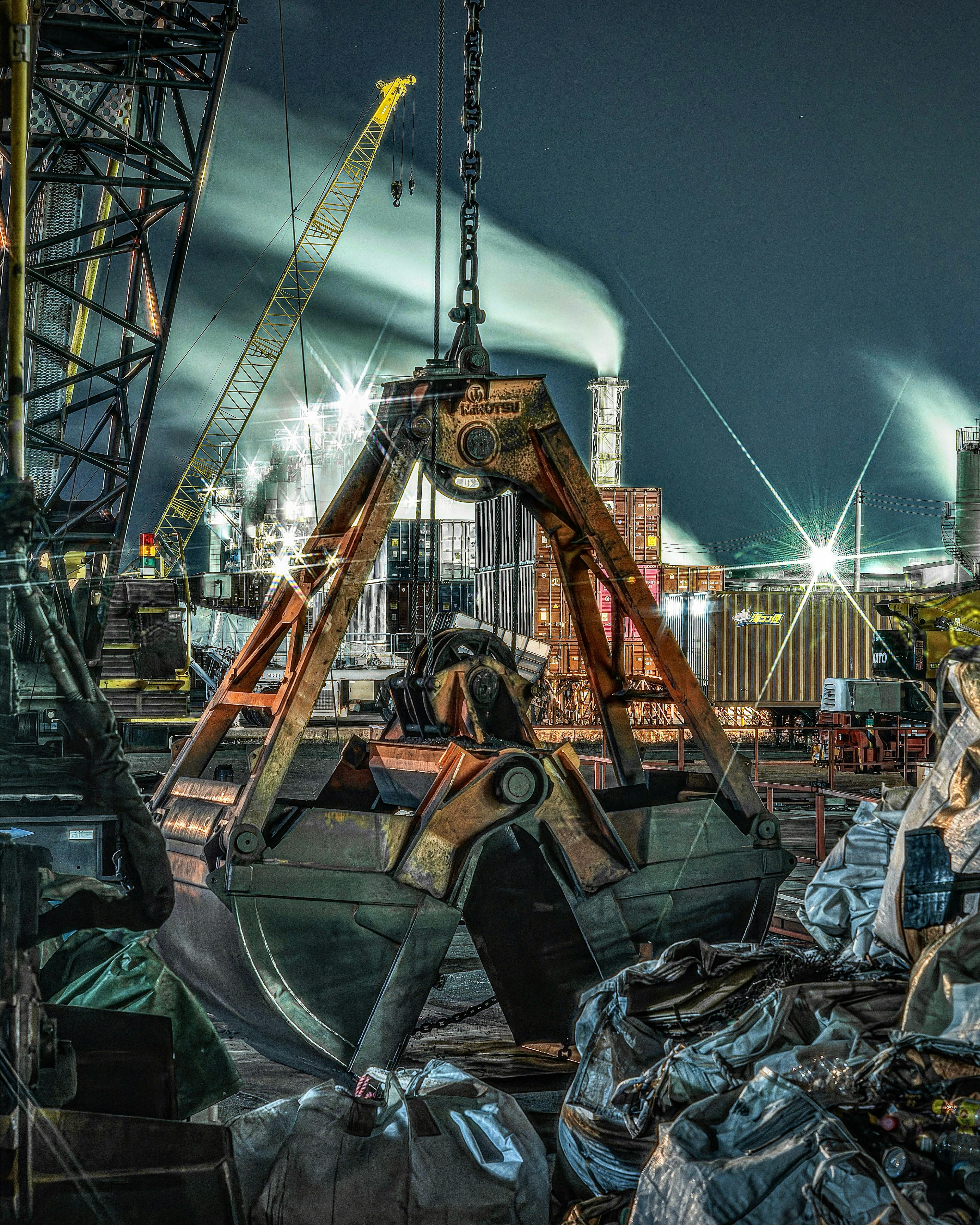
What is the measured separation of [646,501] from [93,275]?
1831cm

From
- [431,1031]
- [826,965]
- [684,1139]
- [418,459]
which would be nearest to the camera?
[684,1139]

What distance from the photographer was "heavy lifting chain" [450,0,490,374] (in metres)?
4.85

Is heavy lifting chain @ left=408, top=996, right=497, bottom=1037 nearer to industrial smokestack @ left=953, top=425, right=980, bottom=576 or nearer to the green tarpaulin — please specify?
the green tarpaulin

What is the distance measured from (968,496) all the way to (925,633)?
25165mm

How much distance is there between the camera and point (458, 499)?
5266mm

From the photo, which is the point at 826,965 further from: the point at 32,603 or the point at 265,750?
the point at 32,603

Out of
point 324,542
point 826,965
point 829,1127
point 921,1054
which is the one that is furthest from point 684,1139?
point 324,542

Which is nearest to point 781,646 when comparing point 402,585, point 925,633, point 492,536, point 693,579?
point 693,579

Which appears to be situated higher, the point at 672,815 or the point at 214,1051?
the point at 672,815

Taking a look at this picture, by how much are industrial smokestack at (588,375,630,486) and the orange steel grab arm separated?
3911 centimetres

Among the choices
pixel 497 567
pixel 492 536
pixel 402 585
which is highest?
pixel 492 536

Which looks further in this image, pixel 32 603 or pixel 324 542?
pixel 324 542

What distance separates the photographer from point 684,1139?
2807 millimetres

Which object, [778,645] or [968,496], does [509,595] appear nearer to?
[778,645]
